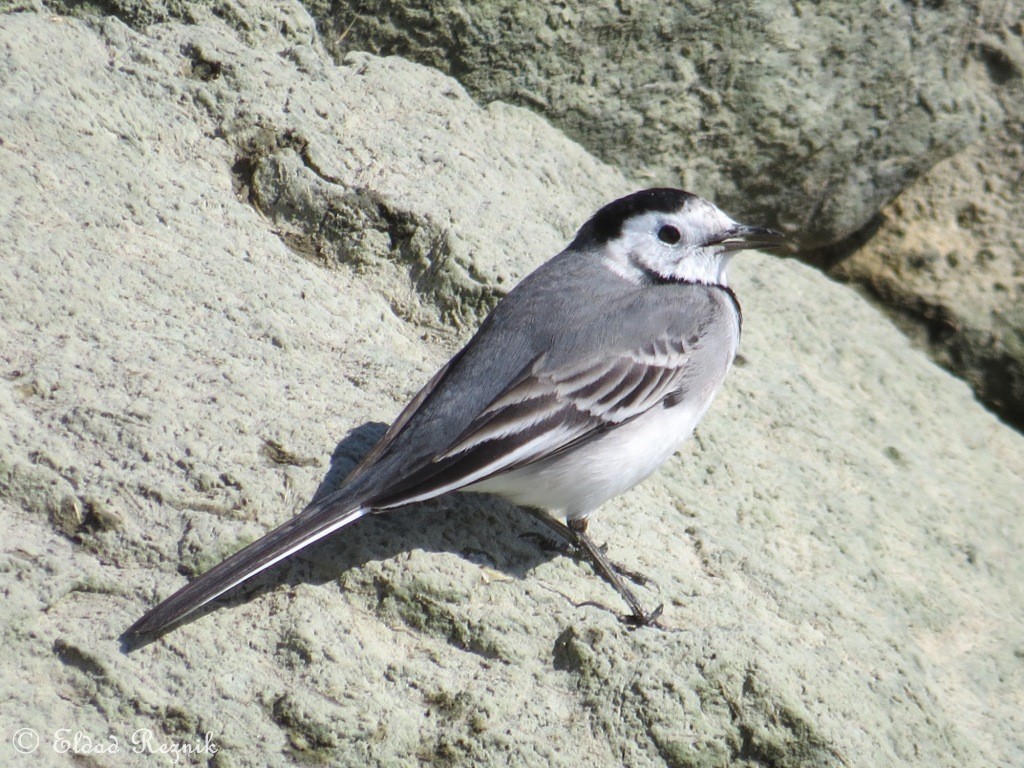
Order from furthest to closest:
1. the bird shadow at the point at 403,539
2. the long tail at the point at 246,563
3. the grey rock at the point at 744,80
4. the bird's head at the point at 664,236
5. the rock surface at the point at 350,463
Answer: the grey rock at the point at 744,80 → the bird's head at the point at 664,236 → the bird shadow at the point at 403,539 → the rock surface at the point at 350,463 → the long tail at the point at 246,563

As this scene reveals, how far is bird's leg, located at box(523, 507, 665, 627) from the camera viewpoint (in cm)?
405

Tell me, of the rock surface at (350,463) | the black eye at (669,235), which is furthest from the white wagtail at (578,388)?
the rock surface at (350,463)

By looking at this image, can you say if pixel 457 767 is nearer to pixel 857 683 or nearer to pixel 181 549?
pixel 181 549

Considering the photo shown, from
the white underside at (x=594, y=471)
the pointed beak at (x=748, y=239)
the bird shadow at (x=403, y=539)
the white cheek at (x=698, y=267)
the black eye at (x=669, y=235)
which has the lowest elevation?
the bird shadow at (x=403, y=539)

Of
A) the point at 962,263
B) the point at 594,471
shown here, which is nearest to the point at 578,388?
the point at 594,471

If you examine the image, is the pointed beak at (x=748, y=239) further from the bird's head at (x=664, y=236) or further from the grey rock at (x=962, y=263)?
the grey rock at (x=962, y=263)

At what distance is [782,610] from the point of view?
4.32 metres

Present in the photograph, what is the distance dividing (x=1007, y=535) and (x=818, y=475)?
3.62 feet

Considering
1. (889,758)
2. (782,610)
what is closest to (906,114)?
(782,610)

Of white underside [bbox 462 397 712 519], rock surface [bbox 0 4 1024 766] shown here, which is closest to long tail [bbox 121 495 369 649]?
rock surface [bbox 0 4 1024 766]

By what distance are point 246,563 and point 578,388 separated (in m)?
1.38

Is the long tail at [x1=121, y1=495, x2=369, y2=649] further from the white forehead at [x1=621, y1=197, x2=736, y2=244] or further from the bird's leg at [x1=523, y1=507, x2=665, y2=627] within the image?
the white forehead at [x1=621, y1=197, x2=736, y2=244]

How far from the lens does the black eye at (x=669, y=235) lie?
470 cm

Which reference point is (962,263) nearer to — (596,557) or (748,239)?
(748,239)
